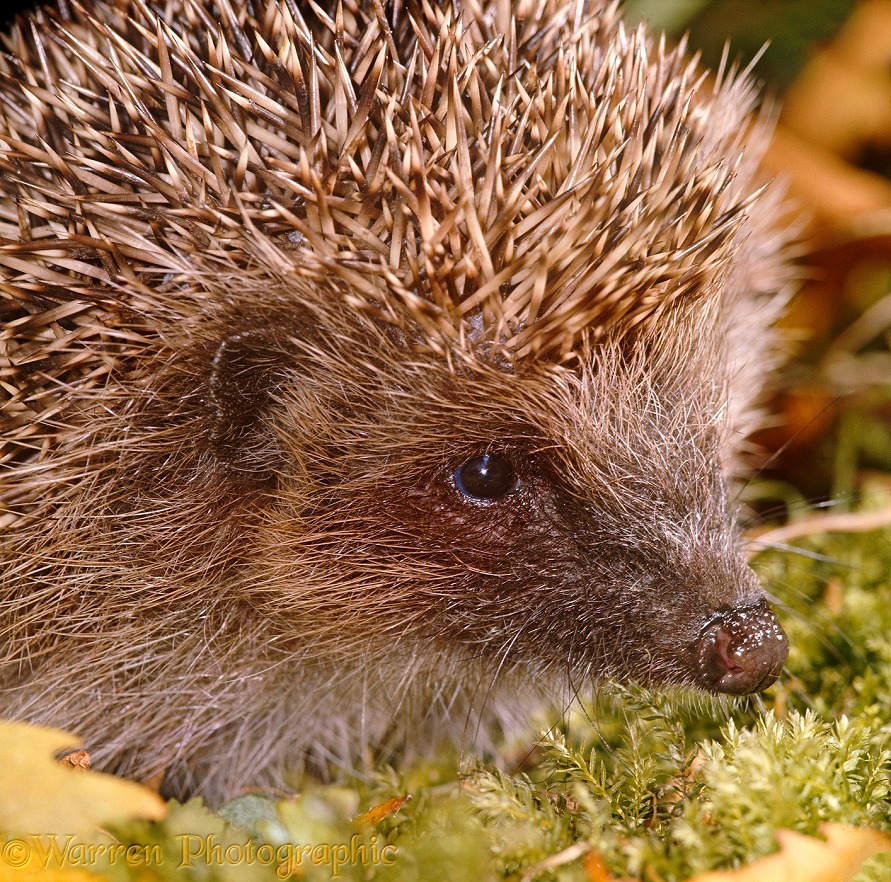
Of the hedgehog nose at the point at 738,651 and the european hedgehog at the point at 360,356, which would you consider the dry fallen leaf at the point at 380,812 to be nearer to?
the european hedgehog at the point at 360,356

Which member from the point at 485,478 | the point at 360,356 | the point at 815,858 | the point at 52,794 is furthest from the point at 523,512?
the point at 52,794

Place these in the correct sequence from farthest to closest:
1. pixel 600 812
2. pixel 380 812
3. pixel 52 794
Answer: pixel 380 812
pixel 600 812
pixel 52 794

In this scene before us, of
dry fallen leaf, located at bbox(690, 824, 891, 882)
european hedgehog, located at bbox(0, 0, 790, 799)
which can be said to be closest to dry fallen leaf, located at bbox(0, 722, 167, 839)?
european hedgehog, located at bbox(0, 0, 790, 799)

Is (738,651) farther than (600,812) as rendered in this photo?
Yes

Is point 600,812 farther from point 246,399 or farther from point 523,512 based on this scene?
point 246,399

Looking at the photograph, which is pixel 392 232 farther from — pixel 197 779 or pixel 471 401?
pixel 197 779

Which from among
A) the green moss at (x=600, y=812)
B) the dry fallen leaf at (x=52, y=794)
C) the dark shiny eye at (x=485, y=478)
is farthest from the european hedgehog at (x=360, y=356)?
the dry fallen leaf at (x=52, y=794)
